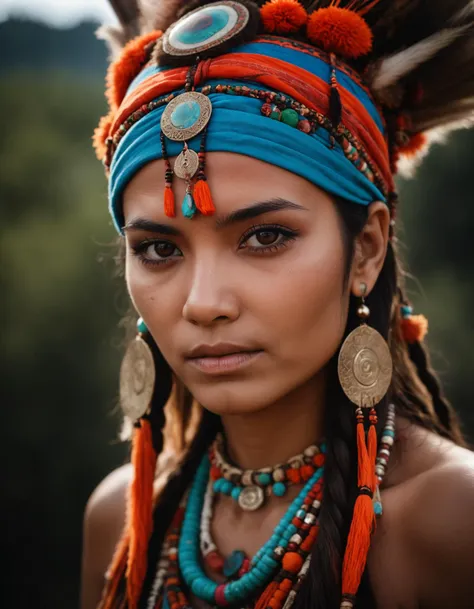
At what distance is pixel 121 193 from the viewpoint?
2283 mm

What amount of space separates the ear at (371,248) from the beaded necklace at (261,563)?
0.44 metres

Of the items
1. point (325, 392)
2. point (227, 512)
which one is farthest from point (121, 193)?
point (227, 512)

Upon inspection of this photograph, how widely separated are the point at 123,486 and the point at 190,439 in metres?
0.33

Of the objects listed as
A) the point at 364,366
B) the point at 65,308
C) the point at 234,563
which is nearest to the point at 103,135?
the point at 364,366

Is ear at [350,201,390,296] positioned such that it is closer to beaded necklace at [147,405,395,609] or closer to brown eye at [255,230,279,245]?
brown eye at [255,230,279,245]

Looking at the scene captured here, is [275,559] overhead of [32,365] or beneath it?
beneath

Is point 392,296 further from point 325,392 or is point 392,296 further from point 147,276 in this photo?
point 147,276

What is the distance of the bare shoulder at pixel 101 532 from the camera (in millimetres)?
2738

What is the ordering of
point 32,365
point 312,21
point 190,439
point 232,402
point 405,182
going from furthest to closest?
1. point 405,182
2. point 32,365
3. point 190,439
4. point 312,21
5. point 232,402

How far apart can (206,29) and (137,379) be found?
3.82ft

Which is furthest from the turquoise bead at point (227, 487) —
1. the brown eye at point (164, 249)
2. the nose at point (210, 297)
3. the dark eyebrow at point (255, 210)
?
the dark eyebrow at point (255, 210)

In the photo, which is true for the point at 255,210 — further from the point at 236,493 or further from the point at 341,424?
the point at 236,493

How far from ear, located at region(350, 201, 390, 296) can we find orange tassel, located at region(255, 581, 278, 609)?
897mm

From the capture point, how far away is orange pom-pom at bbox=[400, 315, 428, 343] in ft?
8.40
